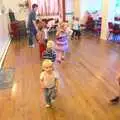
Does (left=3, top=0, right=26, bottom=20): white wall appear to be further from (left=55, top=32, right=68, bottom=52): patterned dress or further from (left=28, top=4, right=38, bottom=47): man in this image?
(left=55, top=32, right=68, bottom=52): patterned dress

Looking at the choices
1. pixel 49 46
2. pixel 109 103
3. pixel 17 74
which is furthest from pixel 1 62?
pixel 109 103

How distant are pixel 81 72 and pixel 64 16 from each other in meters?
6.03

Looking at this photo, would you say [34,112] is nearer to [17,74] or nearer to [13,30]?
[17,74]

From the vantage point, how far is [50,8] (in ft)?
36.0

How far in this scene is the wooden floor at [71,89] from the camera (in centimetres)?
361

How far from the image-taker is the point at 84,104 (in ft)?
12.7

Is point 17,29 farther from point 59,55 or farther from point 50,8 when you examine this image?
point 59,55

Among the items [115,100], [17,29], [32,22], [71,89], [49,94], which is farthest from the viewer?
[17,29]

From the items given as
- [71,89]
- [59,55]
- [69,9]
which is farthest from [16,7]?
[71,89]

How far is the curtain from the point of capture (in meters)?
10.9

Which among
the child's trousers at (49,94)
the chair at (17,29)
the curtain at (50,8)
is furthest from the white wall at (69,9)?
the child's trousers at (49,94)

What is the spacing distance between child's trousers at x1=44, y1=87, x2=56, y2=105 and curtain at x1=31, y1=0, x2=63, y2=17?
25.0 ft

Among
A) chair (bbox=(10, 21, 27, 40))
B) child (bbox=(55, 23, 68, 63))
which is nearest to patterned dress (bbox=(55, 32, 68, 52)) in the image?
child (bbox=(55, 23, 68, 63))

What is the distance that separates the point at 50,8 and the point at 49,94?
7.80m
